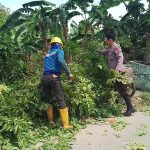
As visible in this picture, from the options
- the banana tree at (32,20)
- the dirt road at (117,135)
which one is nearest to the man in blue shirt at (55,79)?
the dirt road at (117,135)

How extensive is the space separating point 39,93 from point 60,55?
3.15 ft

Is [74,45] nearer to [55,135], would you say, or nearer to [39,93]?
[39,93]

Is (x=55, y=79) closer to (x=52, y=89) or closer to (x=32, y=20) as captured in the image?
(x=52, y=89)

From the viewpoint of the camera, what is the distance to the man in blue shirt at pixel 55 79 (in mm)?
7832

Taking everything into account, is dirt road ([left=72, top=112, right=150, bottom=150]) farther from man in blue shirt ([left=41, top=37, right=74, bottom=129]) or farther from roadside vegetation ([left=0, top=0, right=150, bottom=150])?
man in blue shirt ([left=41, top=37, right=74, bottom=129])

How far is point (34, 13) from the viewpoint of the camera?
10188 millimetres

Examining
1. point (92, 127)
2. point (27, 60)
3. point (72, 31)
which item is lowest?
point (92, 127)

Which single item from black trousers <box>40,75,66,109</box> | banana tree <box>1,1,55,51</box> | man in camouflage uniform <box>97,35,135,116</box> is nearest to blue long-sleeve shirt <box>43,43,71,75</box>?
black trousers <box>40,75,66,109</box>

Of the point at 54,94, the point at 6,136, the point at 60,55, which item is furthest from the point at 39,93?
the point at 6,136

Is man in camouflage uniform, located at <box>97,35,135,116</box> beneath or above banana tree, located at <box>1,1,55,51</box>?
beneath

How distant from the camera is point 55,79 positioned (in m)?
7.98

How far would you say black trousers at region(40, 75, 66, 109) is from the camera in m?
7.90

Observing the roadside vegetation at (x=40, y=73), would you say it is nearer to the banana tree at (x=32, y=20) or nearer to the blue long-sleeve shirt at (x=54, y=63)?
the banana tree at (x=32, y=20)

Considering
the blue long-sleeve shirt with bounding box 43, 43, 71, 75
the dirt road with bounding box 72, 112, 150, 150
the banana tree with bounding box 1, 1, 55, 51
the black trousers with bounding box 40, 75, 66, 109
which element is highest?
the banana tree with bounding box 1, 1, 55, 51
